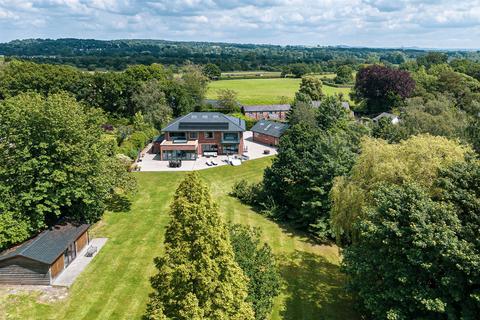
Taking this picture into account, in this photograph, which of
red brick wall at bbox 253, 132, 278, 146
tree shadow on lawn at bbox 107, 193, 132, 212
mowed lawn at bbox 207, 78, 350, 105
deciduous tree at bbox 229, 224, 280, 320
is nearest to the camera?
deciduous tree at bbox 229, 224, 280, 320

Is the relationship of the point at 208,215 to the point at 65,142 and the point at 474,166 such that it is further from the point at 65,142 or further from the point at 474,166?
the point at 65,142

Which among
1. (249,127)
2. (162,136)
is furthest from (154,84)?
(249,127)

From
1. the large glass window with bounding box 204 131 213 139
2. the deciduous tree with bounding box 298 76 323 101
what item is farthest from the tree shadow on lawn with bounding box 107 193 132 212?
the deciduous tree with bounding box 298 76 323 101

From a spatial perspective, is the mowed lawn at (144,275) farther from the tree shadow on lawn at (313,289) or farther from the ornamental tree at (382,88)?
the ornamental tree at (382,88)

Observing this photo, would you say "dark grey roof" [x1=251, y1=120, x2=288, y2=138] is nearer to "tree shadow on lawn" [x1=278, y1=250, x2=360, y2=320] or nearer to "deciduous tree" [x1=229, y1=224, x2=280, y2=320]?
"tree shadow on lawn" [x1=278, y1=250, x2=360, y2=320]

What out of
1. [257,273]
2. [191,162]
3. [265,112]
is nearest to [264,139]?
[191,162]
